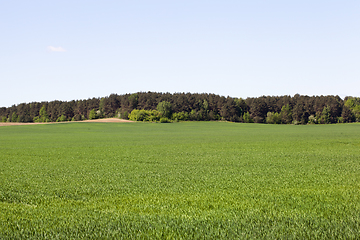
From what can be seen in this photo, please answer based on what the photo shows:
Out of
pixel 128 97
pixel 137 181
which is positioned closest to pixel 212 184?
pixel 137 181

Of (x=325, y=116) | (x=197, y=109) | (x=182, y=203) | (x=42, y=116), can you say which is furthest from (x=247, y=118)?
(x=182, y=203)

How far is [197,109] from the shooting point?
11688 cm

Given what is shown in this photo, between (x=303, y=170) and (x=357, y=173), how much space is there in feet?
6.56

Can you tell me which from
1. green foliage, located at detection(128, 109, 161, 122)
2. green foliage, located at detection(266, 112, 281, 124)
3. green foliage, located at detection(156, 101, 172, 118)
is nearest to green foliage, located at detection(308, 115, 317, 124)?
green foliage, located at detection(266, 112, 281, 124)

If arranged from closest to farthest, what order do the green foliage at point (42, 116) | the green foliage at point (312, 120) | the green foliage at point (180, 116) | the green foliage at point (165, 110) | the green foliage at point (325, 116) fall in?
the green foliage at point (165, 110) → the green foliage at point (180, 116) → the green foliage at point (325, 116) → the green foliage at point (312, 120) → the green foliage at point (42, 116)

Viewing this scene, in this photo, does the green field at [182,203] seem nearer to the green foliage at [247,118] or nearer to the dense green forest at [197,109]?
the dense green forest at [197,109]

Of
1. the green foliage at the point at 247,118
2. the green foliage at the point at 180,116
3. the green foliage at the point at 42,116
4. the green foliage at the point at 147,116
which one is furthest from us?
the green foliage at the point at 42,116

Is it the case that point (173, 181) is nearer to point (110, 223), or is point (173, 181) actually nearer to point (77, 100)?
point (110, 223)

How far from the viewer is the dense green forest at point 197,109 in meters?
106

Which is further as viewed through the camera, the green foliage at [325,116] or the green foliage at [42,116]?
the green foliage at [42,116]

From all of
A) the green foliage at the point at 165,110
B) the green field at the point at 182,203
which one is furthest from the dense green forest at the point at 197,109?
the green field at the point at 182,203

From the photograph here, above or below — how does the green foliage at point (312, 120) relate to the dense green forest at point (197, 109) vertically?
below

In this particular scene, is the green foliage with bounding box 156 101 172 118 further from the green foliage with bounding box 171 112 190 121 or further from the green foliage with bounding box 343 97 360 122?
the green foliage with bounding box 343 97 360 122

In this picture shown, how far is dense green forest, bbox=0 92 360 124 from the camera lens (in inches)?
4179
